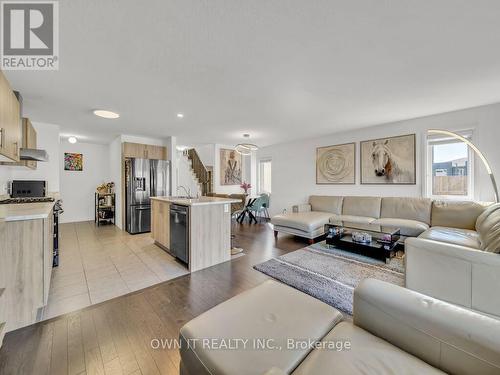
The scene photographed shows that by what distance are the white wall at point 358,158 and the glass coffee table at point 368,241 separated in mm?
1420

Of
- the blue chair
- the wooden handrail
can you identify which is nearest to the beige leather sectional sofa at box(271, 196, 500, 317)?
the blue chair

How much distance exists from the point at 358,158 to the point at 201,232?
393 cm

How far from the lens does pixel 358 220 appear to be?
12.7 ft

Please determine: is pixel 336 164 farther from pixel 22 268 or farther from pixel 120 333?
pixel 22 268

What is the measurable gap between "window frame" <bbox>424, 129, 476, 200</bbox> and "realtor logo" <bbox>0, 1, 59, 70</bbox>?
5.38m

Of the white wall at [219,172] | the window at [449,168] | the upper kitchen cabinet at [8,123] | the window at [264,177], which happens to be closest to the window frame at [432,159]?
the window at [449,168]

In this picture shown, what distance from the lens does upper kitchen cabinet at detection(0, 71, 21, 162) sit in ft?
6.21

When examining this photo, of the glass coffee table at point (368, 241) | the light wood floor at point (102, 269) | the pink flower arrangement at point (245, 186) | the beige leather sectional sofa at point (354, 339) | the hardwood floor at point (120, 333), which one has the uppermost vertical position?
the pink flower arrangement at point (245, 186)

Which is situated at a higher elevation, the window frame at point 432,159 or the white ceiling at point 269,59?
the white ceiling at point 269,59

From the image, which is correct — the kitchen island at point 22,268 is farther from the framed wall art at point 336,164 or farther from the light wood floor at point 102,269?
the framed wall art at point 336,164

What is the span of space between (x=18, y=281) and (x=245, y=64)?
282 centimetres

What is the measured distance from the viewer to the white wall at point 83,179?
5.73m

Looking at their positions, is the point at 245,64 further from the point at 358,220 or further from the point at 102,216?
the point at 102,216

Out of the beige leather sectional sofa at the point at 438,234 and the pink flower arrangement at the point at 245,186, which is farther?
the pink flower arrangement at the point at 245,186
